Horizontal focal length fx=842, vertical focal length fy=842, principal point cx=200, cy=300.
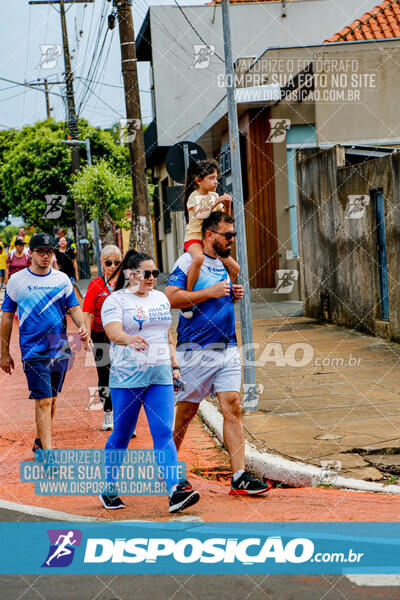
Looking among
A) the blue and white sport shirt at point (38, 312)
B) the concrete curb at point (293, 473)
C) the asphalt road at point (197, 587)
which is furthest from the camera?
the blue and white sport shirt at point (38, 312)

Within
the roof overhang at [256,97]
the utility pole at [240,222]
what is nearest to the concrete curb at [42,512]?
the utility pole at [240,222]

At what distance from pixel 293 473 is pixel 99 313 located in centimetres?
278

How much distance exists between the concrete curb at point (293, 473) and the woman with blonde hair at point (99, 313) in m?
1.82

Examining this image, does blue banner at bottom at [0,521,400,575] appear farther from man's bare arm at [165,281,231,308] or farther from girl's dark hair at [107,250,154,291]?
girl's dark hair at [107,250,154,291]

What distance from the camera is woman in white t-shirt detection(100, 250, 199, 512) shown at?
214 inches

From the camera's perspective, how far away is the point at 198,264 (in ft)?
19.2

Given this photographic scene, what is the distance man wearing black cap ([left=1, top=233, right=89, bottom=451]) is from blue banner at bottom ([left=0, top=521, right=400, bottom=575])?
1800mm

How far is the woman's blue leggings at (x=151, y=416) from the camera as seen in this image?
5.44 m

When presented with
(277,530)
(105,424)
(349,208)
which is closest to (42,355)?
(105,424)

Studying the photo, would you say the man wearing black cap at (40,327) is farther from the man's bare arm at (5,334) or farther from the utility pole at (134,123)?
the utility pole at (134,123)

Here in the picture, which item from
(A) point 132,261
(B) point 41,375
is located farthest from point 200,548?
(B) point 41,375

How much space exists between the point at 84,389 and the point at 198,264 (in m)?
5.51

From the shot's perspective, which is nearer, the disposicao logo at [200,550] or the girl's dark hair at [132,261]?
the disposicao logo at [200,550]

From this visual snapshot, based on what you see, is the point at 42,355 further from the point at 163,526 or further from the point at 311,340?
the point at 311,340
